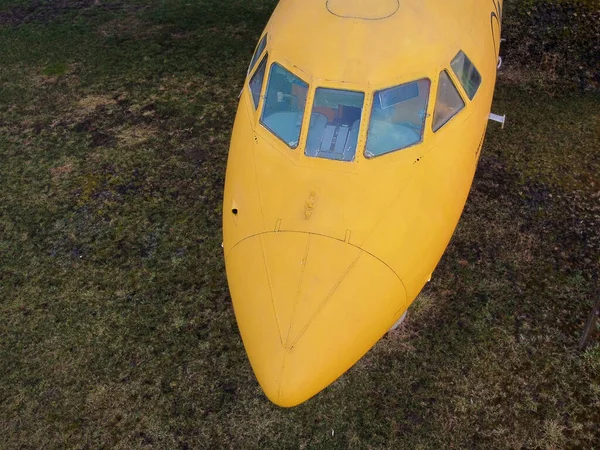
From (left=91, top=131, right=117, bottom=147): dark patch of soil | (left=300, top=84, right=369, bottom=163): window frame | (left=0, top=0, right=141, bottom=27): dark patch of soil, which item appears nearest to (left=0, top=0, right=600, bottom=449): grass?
(left=91, top=131, right=117, bottom=147): dark patch of soil

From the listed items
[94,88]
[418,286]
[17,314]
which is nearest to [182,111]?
[94,88]

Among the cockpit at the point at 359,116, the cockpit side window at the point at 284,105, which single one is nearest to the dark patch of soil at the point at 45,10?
the cockpit side window at the point at 284,105

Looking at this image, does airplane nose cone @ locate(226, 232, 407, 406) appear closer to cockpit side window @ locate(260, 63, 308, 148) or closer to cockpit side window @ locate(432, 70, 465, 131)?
cockpit side window @ locate(260, 63, 308, 148)

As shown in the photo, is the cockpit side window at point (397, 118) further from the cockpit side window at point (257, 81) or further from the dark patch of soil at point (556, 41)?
the dark patch of soil at point (556, 41)

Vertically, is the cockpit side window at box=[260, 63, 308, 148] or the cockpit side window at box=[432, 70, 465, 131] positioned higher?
the cockpit side window at box=[432, 70, 465, 131]

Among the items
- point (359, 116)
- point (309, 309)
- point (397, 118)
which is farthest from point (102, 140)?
point (309, 309)

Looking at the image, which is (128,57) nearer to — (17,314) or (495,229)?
(17,314)
